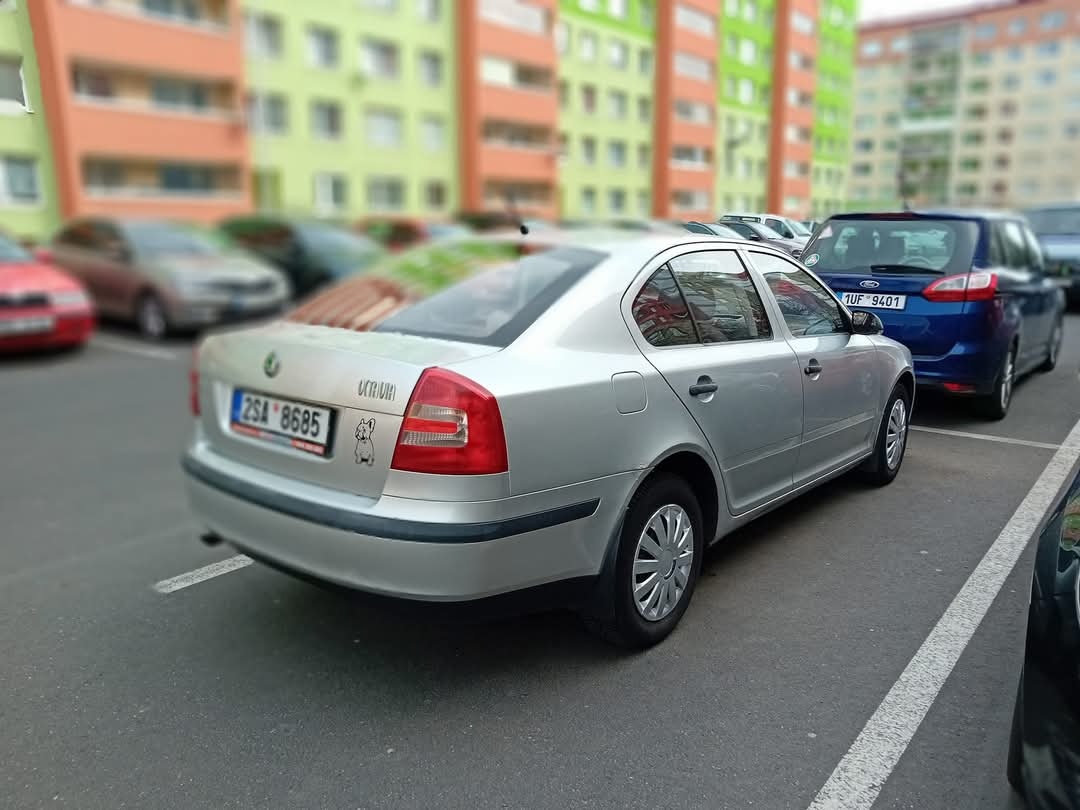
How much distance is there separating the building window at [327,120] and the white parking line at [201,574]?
30.9m

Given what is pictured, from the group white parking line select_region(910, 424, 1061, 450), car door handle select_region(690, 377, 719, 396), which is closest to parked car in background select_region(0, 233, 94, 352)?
car door handle select_region(690, 377, 719, 396)

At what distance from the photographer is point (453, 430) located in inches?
103

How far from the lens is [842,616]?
11.0 ft

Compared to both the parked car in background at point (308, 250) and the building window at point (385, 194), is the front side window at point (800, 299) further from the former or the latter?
the building window at point (385, 194)

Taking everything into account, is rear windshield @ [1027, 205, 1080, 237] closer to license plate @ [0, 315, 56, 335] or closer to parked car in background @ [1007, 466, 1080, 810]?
parked car in background @ [1007, 466, 1080, 810]

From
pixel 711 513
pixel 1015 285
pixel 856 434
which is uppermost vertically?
pixel 1015 285

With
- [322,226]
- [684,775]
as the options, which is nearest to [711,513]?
[684,775]

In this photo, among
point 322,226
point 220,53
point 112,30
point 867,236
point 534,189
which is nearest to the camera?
point 867,236

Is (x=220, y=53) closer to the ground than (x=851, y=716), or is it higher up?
higher up

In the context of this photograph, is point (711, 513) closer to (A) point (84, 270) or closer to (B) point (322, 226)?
(A) point (84, 270)

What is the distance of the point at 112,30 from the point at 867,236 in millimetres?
29301

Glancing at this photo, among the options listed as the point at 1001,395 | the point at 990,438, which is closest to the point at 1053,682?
the point at 990,438

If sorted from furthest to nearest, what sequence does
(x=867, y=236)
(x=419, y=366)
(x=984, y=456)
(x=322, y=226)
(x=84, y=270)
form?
(x=322, y=226)
(x=84, y=270)
(x=419, y=366)
(x=984, y=456)
(x=867, y=236)

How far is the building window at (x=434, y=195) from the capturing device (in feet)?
119
